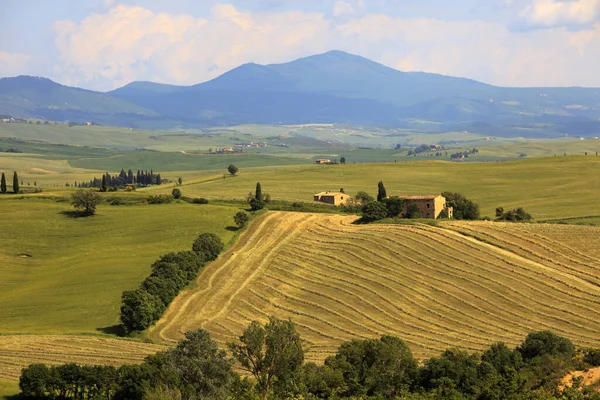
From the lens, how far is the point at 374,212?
117m

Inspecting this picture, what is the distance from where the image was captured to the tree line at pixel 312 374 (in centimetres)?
5409

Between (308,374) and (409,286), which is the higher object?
(409,286)

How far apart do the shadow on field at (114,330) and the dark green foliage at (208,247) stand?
69.8ft

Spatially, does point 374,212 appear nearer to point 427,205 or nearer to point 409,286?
point 427,205

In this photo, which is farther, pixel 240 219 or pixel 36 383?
pixel 240 219

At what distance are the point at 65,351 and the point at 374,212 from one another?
51.6 meters

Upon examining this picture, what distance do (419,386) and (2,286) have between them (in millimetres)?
57320

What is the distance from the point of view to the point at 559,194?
156 metres

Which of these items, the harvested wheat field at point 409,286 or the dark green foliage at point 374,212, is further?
the dark green foliage at point 374,212

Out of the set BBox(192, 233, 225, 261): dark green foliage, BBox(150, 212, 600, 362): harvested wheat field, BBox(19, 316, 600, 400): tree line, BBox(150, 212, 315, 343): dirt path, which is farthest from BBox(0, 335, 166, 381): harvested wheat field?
BBox(192, 233, 225, 261): dark green foliage

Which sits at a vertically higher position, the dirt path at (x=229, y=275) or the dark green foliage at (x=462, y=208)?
the dark green foliage at (x=462, y=208)

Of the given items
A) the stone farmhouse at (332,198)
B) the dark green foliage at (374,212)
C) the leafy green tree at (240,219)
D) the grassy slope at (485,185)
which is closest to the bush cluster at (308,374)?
the dark green foliage at (374,212)

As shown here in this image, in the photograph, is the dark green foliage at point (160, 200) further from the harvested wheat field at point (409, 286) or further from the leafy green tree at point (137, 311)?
the leafy green tree at point (137, 311)

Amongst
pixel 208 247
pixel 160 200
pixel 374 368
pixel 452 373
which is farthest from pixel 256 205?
pixel 452 373
